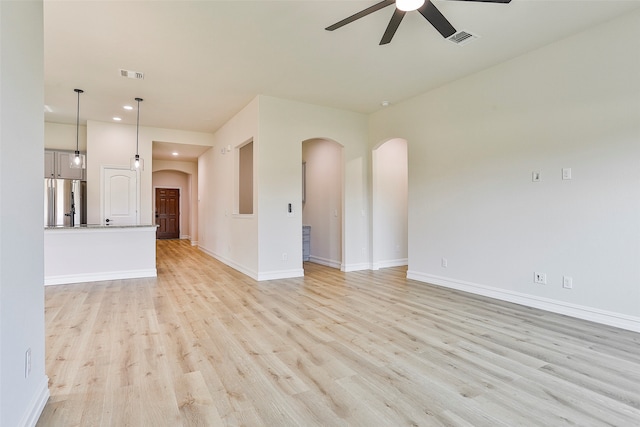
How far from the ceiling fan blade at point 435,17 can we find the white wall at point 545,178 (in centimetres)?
176

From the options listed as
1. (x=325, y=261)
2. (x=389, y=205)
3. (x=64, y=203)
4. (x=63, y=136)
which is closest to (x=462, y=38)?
(x=389, y=205)

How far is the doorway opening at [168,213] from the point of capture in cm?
1274

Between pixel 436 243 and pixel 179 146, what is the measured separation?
654cm

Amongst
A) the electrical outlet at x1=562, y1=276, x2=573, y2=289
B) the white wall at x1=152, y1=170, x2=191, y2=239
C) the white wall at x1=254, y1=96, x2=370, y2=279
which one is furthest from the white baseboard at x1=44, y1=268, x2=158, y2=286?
the white wall at x1=152, y1=170, x2=191, y2=239

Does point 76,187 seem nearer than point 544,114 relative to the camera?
No

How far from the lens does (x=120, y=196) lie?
23.4 feet

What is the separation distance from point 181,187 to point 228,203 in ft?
22.5

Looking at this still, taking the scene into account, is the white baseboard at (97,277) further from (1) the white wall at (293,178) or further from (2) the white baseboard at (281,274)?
(1) the white wall at (293,178)

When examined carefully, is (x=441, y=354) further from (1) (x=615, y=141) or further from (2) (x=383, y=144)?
(2) (x=383, y=144)

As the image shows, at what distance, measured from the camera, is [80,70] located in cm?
430

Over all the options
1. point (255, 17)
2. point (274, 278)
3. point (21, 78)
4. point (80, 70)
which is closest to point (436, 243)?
point (274, 278)

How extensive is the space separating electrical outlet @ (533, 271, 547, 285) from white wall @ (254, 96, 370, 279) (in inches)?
119

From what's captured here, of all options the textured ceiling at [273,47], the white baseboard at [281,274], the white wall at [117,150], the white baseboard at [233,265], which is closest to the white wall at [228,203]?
the white baseboard at [233,265]

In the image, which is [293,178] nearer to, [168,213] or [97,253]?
[97,253]
